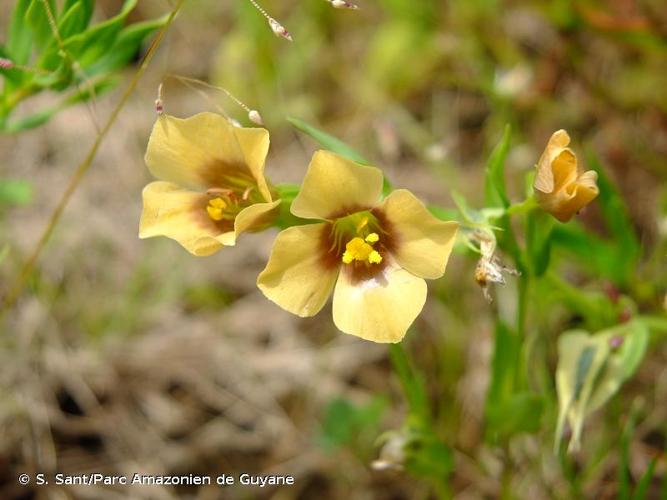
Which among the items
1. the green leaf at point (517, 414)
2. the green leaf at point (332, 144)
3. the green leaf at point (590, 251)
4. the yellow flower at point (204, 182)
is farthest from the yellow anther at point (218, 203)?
the green leaf at point (590, 251)

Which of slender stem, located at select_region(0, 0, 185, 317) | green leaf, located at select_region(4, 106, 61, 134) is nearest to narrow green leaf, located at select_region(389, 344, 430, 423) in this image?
slender stem, located at select_region(0, 0, 185, 317)

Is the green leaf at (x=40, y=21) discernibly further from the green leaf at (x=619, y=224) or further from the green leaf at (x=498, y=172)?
the green leaf at (x=619, y=224)

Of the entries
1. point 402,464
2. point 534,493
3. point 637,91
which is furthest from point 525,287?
point 637,91

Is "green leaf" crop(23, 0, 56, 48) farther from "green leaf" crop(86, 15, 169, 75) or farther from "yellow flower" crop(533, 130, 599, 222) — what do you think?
"yellow flower" crop(533, 130, 599, 222)

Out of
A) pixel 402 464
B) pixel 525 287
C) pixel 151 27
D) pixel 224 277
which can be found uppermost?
pixel 151 27

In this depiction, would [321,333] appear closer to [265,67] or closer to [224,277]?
[224,277]

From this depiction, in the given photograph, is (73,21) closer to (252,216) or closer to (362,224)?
(252,216)
